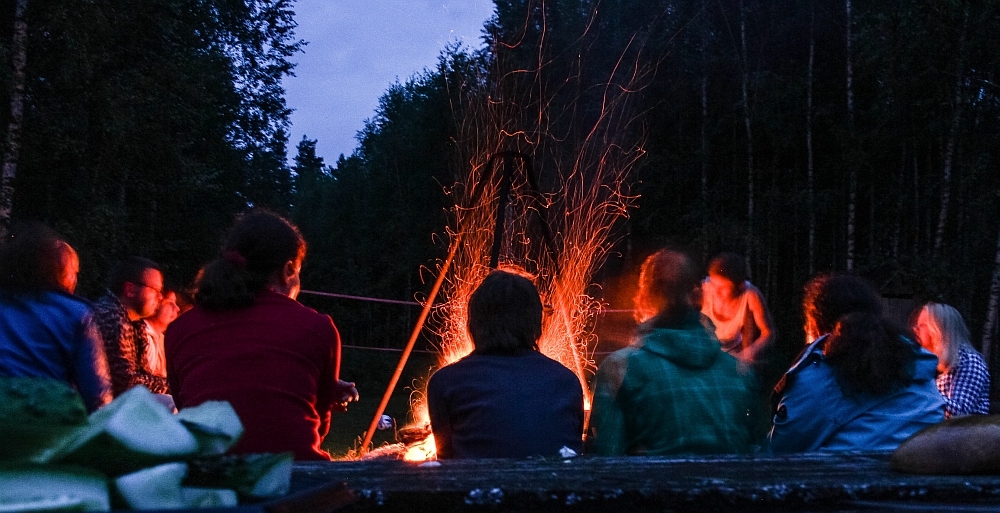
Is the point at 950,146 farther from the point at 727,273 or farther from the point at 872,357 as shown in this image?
the point at 872,357

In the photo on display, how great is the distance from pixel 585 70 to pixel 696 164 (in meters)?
3.74

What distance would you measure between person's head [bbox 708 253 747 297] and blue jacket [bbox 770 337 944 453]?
8.81 feet

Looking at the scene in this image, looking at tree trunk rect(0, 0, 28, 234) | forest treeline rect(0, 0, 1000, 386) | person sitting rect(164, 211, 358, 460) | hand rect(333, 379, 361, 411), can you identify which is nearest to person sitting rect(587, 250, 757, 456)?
hand rect(333, 379, 361, 411)

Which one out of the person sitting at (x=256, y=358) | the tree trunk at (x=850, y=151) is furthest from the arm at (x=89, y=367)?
the tree trunk at (x=850, y=151)

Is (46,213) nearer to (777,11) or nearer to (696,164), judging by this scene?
(696,164)

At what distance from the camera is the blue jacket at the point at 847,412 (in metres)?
3.04

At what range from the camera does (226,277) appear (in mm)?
2717

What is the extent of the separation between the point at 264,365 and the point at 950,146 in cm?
1722

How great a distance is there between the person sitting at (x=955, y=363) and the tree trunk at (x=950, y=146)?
13.2 m

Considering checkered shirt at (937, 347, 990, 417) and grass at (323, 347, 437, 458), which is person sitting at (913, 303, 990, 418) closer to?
checkered shirt at (937, 347, 990, 417)

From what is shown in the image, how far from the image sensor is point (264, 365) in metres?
2.60

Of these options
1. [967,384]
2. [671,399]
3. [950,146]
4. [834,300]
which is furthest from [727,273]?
[950,146]

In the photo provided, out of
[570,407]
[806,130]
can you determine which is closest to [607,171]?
[806,130]

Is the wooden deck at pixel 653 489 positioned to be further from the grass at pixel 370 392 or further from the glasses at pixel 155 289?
the grass at pixel 370 392
